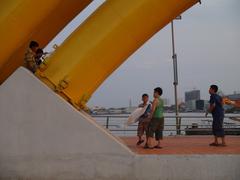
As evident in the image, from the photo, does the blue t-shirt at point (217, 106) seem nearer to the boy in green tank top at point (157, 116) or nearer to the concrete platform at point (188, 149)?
the concrete platform at point (188, 149)

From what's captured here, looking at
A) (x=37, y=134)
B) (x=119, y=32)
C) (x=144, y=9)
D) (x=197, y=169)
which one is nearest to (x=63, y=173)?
(x=37, y=134)

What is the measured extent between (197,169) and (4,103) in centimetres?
382

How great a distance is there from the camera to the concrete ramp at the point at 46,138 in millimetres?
7297

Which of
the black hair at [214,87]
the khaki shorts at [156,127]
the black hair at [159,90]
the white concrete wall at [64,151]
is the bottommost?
the white concrete wall at [64,151]

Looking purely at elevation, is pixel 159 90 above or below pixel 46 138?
above

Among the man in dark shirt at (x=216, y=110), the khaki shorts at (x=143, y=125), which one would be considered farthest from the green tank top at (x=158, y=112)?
the man in dark shirt at (x=216, y=110)

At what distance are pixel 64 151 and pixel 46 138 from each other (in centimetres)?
41

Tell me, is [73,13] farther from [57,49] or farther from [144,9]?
[144,9]

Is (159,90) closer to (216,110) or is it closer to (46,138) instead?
(216,110)

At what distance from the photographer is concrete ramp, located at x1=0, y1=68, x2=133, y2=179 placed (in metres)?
7.30

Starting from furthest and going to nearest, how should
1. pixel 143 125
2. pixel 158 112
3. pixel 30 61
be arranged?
pixel 143 125 → pixel 158 112 → pixel 30 61

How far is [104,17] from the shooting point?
325 inches

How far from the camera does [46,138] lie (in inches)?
290

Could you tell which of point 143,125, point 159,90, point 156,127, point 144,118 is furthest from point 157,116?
point 143,125
